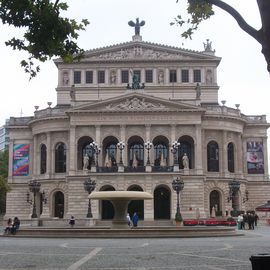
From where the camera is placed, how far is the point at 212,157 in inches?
2955

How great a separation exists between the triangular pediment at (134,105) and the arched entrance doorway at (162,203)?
1008cm

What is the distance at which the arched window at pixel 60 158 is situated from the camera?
2955 inches

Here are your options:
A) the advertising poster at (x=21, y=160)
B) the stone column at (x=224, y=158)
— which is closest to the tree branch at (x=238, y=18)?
the stone column at (x=224, y=158)

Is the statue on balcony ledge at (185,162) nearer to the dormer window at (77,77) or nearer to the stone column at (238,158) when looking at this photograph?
the stone column at (238,158)

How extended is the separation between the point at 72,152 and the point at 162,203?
42.4ft

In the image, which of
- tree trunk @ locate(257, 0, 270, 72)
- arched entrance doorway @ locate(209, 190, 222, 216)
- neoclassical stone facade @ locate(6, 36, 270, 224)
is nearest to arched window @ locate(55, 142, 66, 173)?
neoclassical stone facade @ locate(6, 36, 270, 224)

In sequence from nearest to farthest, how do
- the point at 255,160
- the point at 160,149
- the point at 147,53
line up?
the point at 160,149, the point at 255,160, the point at 147,53

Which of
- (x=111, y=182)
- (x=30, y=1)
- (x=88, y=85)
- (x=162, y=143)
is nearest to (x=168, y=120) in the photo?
(x=162, y=143)

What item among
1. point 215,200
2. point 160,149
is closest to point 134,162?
point 160,149

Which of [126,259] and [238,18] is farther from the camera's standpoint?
[126,259]

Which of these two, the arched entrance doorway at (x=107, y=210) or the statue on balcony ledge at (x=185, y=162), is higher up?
the statue on balcony ledge at (x=185, y=162)

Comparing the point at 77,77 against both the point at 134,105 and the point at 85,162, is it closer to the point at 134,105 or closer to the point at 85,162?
the point at 134,105

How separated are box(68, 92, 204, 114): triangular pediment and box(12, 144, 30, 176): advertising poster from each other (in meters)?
11.2

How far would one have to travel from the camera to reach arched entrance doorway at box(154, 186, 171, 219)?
7100cm
